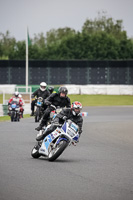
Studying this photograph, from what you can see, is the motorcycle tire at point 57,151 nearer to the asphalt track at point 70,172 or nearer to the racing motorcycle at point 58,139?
the racing motorcycle at point 58,139

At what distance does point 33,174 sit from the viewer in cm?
917

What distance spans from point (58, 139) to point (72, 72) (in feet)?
135

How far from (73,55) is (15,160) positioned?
83.4 metres

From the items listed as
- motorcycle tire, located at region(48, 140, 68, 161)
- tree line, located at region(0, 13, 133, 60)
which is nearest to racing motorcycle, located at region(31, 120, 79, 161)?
motorcycle tire, located at region(48, 140, 68, 161)

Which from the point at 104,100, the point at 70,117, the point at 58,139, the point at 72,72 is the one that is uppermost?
the point at 72,72

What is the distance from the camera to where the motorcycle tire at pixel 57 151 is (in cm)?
1077

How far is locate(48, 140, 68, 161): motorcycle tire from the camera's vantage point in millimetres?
10766

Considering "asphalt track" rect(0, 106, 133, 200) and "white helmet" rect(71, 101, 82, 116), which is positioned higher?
"white helmet" rect(71, 101, 82, 116)

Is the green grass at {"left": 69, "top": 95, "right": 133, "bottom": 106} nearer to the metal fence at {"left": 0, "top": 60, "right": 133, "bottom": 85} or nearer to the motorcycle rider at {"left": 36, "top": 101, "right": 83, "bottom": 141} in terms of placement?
the metal fence at {"left": 0, "top": 60, "right": 133, "bottom": 85}

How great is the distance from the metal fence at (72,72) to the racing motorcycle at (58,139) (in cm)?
4033

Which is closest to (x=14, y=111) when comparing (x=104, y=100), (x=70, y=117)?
(x=70, y=117)

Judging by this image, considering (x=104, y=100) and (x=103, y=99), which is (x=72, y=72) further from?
(x=104, y=100)

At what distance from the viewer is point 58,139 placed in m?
10.9

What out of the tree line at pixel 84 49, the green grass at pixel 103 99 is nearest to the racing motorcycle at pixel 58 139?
the green grass at pixel 103 99
